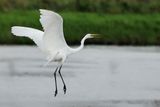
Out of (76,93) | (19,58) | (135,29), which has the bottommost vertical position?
(135,29)

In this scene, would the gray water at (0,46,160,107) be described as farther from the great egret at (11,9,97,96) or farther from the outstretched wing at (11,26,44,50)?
the outstretched wing at (11,26,44,50)

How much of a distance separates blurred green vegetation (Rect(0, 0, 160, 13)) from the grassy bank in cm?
102

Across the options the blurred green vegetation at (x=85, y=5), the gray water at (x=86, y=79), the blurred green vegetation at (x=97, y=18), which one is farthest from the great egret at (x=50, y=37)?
the blurred green vegetation at (x=85, y=5)

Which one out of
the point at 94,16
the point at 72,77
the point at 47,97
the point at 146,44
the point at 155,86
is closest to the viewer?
the point at 47,97

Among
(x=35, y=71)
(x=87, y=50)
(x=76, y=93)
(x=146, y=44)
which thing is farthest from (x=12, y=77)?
(x=146, y=44)

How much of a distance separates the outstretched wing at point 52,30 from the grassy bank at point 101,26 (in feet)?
35.6

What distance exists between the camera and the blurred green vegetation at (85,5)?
28.9 m

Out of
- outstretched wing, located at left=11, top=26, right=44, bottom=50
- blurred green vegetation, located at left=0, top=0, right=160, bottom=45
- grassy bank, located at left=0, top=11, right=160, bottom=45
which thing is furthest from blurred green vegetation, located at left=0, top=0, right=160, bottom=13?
outstretched wing, located at left=11, top=26, right=44, bottom=50

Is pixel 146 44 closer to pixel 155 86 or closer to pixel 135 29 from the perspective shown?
pixel 135 29

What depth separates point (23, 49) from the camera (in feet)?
73.5

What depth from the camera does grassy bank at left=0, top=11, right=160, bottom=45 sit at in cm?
2528

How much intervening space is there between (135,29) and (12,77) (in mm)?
11445

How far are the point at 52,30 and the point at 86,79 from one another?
3.55 m

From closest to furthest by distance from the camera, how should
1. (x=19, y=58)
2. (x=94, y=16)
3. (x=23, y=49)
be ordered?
(x=19, y=58)
(x=23, y=49)
(x=94, y=16)
